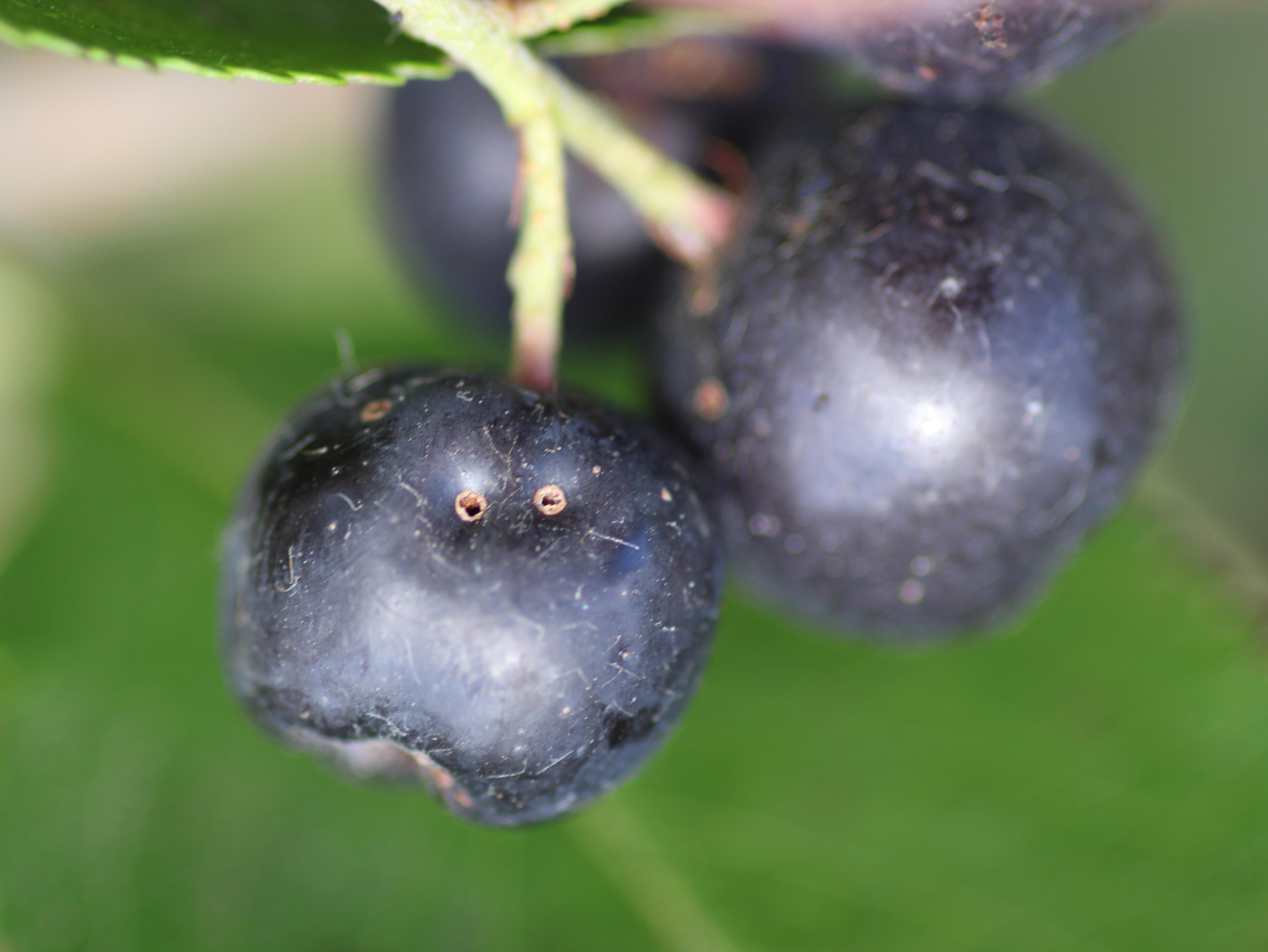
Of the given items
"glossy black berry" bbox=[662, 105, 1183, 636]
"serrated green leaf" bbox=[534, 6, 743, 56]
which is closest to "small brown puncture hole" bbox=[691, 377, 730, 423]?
"glossy black berry" bbox=[662, 105, 1183, 636]

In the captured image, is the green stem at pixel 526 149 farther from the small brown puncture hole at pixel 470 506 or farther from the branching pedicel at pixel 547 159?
the small brown puncture hole at pixel 470 506

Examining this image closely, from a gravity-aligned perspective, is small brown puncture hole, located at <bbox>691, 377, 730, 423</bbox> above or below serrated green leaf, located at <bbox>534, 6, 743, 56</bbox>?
below

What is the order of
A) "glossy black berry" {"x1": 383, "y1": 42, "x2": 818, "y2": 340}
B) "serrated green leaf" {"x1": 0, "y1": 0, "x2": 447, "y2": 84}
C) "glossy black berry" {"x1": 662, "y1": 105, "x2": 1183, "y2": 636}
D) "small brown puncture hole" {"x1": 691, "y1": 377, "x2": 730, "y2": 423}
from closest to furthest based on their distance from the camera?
"serrated green leaf" {"x1": 0, "y1": 0, "x2": 447, "y2": 84}, "glossy black berry" {"x1": 662, "y1": 105, "x2": 1183, "y2": 636}, "small brown puncture hole" {"x1": 691, "y1": 377, "x2": 730, "y2": 423}, "glossy black berry" {"x1": 383, "y1": 42, "x2": 818, "y2": 340}

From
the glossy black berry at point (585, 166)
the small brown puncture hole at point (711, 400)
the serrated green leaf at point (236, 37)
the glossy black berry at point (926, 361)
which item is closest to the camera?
the serrated green leaf at point (236, 37)

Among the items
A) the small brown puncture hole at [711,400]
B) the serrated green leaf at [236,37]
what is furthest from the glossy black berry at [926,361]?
the serrated green leaf at [236,37]

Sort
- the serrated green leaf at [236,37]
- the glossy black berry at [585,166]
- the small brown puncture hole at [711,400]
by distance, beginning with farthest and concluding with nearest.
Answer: the glossy black berry at [585,166] < the small brown puncture hole at [711,400] < the serrated green leaf at [236,37]

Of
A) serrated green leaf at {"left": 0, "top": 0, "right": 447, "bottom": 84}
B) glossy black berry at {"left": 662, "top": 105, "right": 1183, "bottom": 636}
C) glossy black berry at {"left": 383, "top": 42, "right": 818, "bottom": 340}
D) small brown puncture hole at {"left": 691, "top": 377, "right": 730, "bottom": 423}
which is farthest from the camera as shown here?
glossy black berry at {"left": 383, "top": 42, "right": 818, "bottom": 340}

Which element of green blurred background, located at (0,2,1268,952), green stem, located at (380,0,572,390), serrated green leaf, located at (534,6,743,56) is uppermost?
serrated green leaf, located at (534,6,743,56)

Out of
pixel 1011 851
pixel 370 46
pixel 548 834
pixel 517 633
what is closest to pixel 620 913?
pixel 548 834

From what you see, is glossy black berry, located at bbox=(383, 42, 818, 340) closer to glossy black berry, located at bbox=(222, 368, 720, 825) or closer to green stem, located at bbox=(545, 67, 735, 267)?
A: green stem, located at bbox=(545, 67, 735, 267)
